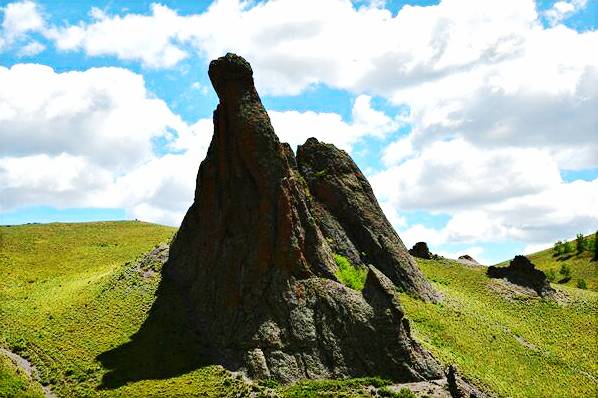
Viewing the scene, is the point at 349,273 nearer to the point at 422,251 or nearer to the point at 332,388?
the point at 332,388

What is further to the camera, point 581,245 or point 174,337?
point 581,245

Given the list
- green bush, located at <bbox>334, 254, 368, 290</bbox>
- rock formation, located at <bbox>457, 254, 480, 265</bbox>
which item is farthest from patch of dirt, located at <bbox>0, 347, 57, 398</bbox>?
rock formation, located at <bbox>457, 254, 480, 265</bbox>

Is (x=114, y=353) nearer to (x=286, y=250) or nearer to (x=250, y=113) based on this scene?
(x=286, y=250)

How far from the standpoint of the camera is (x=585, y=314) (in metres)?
77.0

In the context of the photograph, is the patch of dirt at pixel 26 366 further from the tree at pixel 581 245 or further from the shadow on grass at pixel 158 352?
the tree at pixel 581 245

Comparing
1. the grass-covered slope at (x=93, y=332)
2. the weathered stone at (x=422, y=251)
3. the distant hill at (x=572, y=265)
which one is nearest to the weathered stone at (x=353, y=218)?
the grass-covered slope at (x=93, y=332)

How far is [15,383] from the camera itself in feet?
151

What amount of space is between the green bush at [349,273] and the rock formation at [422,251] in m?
→ 38.6

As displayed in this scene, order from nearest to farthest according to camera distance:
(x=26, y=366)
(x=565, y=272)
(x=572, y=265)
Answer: (x=26, y=366), (x=565, y=272), (x=572, y=265)

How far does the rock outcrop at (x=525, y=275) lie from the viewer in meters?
84.8

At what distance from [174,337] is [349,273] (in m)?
20.6

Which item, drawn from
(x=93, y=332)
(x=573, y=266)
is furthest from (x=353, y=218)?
(x=573, y=266)

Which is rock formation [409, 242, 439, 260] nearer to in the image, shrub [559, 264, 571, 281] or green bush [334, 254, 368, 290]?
green bush [334, 254, 368, 290]

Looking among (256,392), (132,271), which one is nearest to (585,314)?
(256,392)
